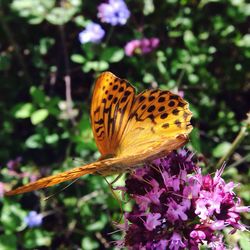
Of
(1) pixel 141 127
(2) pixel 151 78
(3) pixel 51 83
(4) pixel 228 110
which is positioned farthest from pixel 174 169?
(3) pixel 51 83

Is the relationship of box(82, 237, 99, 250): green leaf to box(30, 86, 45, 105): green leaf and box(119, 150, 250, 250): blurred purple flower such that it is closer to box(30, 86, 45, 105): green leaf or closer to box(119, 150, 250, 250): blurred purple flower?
box(30, 86, 45, 105): green leaf

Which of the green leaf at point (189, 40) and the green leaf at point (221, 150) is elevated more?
the green leaf at point (189, 40)

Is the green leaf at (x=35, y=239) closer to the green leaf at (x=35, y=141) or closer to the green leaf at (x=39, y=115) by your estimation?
the green leaf at (x=35, y=141)

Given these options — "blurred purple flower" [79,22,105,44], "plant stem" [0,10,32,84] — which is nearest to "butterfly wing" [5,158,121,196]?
"blurred purple flower" [79,22,105,44]

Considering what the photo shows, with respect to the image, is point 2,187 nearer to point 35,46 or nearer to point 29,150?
point 29,150

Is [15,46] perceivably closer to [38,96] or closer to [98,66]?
[38,96]

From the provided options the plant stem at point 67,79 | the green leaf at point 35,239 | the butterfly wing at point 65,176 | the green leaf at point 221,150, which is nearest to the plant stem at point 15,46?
the plant stem at point 67,79

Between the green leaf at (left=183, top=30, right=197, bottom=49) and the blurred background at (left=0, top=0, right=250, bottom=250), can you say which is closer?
the blurred background at (left=0, top=0, right=250, bottom=250)
